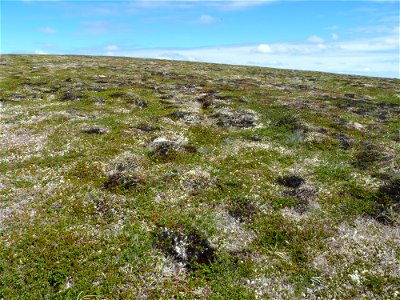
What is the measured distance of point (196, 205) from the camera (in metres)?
25.1

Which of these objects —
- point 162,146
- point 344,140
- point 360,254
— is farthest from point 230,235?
point 344,140

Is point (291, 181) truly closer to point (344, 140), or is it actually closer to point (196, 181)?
point (196, 181)

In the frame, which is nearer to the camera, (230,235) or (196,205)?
(230,235)

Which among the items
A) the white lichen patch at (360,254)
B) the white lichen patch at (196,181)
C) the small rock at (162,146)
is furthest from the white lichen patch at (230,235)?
the small rock at (162,146)

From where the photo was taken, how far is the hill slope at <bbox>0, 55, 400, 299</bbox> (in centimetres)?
1858

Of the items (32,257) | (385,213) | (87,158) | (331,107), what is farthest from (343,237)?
(331,107)

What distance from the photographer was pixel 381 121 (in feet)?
157

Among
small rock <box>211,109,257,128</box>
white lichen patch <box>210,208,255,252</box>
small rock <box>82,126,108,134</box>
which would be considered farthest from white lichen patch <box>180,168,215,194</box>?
small rock <box>211,109,257,128</box>

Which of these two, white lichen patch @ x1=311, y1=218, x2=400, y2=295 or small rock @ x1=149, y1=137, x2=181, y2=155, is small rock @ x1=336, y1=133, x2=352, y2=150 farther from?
small rock @ x1=149, y1=137, x2=181, y2=155

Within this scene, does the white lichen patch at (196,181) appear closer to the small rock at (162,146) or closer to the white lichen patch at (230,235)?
the white lichen patch at (230,235)

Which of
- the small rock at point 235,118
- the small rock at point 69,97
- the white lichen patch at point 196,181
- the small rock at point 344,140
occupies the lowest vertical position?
the white lichen patch at point 196,181

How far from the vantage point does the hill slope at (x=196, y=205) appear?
18.6 metres

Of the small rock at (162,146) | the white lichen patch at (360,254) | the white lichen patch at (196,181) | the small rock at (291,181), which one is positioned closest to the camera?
the white lichen patch at (360,254)

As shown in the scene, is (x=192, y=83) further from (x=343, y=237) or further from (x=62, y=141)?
(x=343, y=237)
